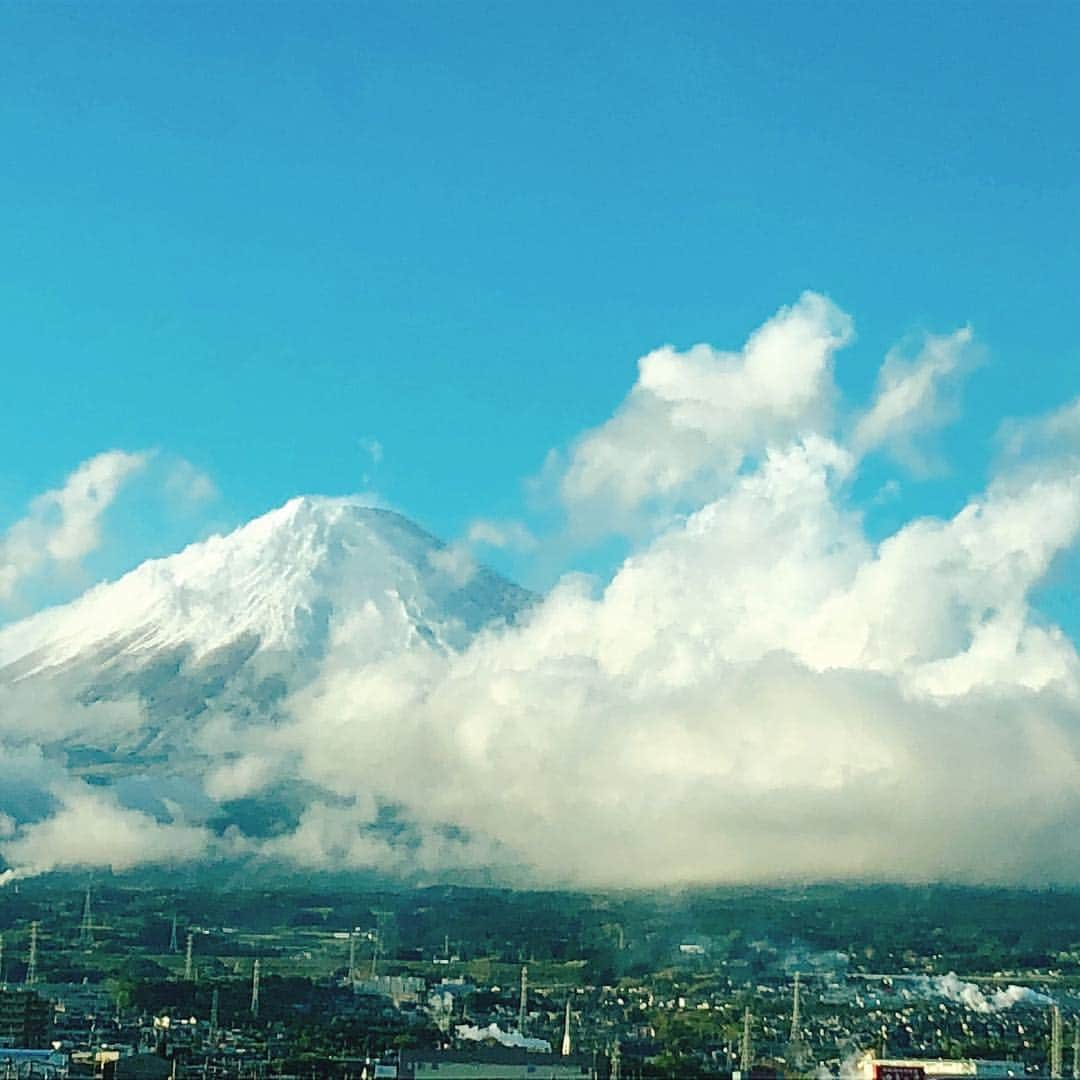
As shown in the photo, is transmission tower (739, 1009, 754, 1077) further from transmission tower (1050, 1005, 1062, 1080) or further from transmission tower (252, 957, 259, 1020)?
transmission tower (252, 957, 259, 1020)

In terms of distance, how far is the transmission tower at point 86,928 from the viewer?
55406mm

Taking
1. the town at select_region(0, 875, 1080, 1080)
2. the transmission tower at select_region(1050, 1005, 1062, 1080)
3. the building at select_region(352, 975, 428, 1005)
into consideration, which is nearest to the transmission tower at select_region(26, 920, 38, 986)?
the town at select_region(0, 875, 1080, 1080)

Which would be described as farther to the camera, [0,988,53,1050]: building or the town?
[0,988,53,1050]: building

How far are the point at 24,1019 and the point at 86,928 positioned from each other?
14.0 meters

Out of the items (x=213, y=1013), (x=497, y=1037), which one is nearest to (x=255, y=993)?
(x=213, y=1013)

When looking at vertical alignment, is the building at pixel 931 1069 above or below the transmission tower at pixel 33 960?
below

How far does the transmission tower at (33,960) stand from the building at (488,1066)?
2082cm

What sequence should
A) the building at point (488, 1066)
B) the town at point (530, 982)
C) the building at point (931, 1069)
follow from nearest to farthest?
the building at point (488, 1066)
the building at point (931, 1069)
the town at point (530, 982)

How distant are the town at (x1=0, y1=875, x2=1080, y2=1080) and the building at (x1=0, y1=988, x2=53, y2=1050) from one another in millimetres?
94

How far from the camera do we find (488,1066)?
31.9m

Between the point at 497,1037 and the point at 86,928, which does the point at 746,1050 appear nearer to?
the point at 497,1037

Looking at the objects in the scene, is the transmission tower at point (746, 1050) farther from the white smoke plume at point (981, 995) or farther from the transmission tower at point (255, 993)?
the transmission tower at point (255, 993)

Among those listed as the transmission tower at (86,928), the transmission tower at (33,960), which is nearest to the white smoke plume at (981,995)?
the transmission tower at (33,960)

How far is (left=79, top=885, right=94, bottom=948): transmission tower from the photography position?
182 ft
